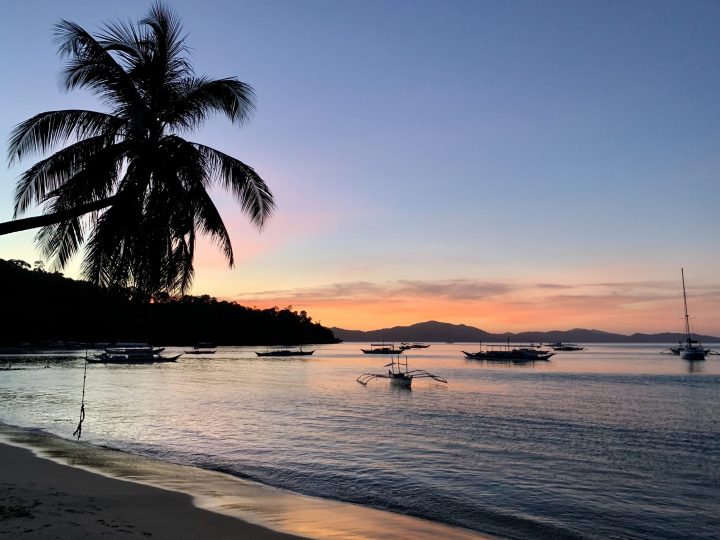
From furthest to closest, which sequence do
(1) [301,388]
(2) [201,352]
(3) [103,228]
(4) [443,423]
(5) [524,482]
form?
(2) [201,352] < (1) [301,388] < (4) [443,423] < (5) [524,482] < (3) [103,228]

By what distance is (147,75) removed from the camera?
13.0 m

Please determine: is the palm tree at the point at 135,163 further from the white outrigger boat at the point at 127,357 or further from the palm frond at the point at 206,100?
the white outrigger boat at the point at 127,357

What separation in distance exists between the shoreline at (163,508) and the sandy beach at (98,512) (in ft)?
0.05

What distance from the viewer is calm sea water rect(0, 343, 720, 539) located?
13008 mm

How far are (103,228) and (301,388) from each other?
41.1 m

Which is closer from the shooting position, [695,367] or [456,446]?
[456,446]

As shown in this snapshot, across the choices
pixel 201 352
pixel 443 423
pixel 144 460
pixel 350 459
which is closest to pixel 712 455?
pixel 443 423

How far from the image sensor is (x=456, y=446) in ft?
70.5

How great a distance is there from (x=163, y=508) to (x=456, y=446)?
46.2 ft

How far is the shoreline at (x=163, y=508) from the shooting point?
342 inches

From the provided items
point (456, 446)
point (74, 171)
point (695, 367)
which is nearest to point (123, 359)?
point (456, 446)

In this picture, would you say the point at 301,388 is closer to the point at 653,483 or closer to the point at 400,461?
the point at 400,461

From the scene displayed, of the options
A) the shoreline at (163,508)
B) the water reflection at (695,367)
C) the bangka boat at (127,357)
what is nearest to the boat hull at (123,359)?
the bangka boat at (127,357)

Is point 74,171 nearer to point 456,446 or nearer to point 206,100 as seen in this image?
point 206,100
